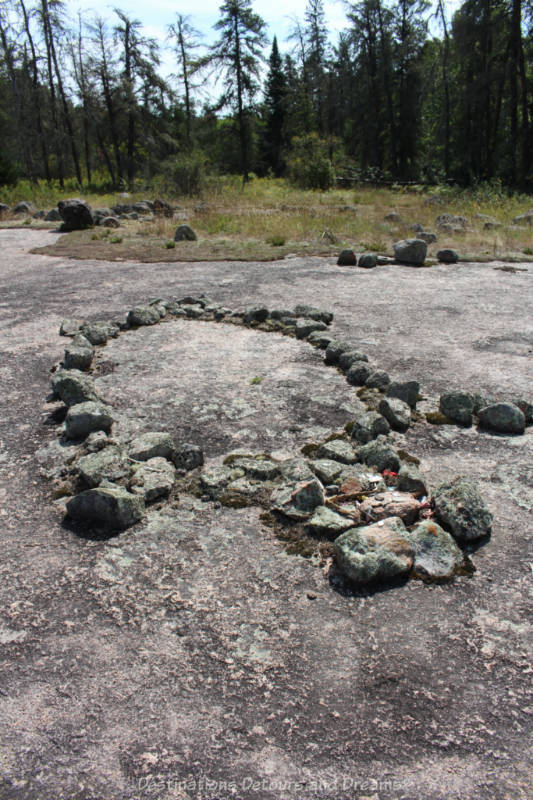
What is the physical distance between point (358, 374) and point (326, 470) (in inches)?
64.5

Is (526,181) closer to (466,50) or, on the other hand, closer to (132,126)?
(466,50)

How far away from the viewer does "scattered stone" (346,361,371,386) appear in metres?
4.57

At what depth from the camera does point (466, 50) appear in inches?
931

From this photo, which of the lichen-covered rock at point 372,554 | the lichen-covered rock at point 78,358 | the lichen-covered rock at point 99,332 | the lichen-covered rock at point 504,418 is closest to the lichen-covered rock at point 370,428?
the lichen-covered rock at point 504,418

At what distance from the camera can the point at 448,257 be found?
9.42 m

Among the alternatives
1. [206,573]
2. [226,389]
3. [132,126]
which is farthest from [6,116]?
[206,573]

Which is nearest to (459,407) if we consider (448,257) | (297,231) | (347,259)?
(347,259)

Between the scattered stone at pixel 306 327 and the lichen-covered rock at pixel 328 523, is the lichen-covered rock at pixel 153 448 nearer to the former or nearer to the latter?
the lichen-covered rock at pixel 328 523

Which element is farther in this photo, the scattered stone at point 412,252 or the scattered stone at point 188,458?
the scattered stone at point 412,252

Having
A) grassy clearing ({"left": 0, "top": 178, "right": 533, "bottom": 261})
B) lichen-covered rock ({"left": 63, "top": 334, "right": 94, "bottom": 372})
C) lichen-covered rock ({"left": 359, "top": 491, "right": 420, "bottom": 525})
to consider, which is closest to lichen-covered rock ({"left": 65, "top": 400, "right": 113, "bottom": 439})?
lichen-covered rock ({"left": 63, "top": 334, "right": 94, "bottom": 372})

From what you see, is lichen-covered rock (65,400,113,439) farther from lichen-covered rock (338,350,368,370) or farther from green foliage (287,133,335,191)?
green foliage (287,133,335,191)

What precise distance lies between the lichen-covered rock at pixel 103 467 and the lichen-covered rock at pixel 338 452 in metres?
1.13

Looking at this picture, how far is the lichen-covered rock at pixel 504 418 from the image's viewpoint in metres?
3.70

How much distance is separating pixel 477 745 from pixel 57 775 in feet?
4.07
